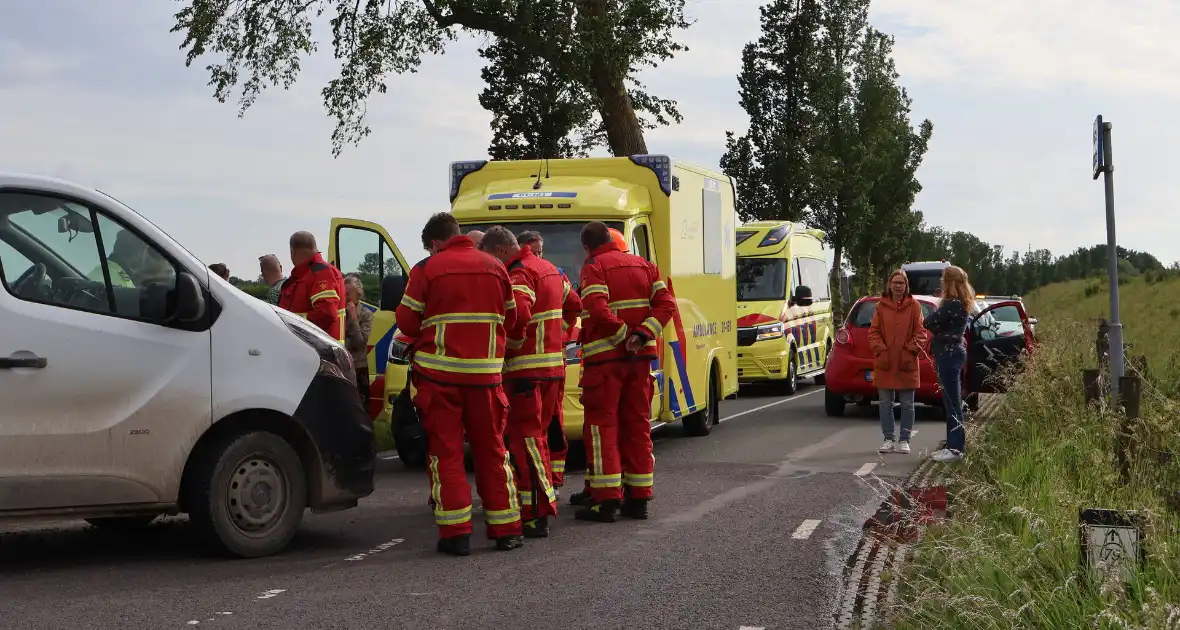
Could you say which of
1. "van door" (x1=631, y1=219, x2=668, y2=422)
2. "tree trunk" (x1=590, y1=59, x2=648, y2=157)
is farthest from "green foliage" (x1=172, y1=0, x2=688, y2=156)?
"van door" (x1=631, y1=219, x2=668, y2=422)

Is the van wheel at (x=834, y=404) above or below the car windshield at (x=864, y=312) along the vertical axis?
below

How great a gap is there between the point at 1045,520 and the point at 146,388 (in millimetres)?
4516

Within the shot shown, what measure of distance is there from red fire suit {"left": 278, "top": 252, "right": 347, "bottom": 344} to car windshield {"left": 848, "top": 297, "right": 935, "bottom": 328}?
7930mm

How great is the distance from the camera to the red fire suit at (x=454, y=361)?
793 centimetres

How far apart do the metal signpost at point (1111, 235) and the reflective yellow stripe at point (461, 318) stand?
4.59 meters

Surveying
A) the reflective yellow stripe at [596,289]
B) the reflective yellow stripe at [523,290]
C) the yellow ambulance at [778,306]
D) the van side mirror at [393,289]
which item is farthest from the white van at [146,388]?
the yellow ambulance at [778,306]

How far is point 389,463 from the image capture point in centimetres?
1277

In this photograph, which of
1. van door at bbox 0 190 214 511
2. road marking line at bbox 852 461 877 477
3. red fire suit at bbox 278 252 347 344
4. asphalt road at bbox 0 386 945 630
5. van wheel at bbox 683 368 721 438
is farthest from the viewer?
van wheel at bbox 683 368 721 438

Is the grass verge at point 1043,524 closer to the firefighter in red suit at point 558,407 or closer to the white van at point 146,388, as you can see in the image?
the firefighter in red suit at point 558,407

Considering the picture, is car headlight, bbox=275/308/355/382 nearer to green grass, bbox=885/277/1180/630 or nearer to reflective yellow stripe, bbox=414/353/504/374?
reflective yellow stripe, bbox=414/353/504/374

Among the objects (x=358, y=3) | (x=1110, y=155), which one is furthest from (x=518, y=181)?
(x=358, y=3)

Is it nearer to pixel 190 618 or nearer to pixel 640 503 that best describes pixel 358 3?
pixel 640 503

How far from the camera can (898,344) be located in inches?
507

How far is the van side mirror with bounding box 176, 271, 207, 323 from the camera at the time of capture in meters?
7.50
